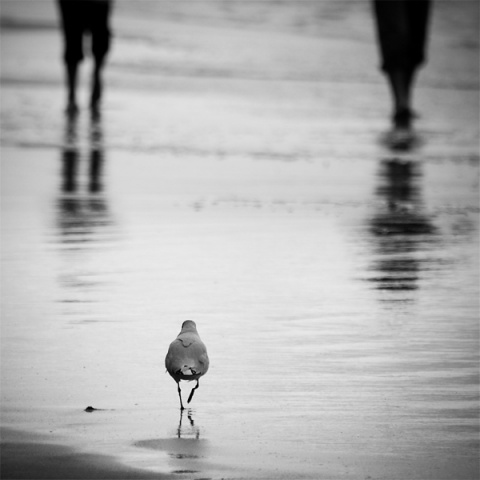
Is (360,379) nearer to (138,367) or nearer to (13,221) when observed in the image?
(138,367)

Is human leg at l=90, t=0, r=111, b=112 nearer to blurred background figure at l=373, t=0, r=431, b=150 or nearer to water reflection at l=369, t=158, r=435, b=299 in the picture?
blurred background figure at l=373, t=0, r=431, b=150

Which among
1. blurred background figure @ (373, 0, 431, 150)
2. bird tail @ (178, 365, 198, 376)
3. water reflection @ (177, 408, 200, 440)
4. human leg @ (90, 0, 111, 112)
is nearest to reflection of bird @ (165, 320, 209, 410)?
bird tail @ (178, 365, 198, 376)

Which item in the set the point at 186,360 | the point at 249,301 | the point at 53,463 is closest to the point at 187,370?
the point at 186,360

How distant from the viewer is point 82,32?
53.7 ft

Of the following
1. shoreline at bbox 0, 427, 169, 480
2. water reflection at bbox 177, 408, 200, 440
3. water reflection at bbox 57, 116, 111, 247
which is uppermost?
shoreline at bbox 0, 427, 169, 480

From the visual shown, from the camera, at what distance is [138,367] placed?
503cm

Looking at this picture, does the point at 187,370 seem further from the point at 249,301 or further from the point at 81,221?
the point at 81,221

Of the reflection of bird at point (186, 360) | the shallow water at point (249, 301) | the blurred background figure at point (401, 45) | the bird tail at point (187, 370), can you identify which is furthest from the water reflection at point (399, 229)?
the blurred background figure at point (401, 45)

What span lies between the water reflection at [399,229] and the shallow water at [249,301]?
24 millimetres

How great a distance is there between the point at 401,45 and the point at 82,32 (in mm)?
3848

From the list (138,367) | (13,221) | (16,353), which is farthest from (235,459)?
(13,221)

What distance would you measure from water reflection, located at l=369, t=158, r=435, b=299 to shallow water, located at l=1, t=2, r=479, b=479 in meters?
0.02

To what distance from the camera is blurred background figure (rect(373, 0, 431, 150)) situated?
565 inches

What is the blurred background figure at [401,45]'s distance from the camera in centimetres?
1436
